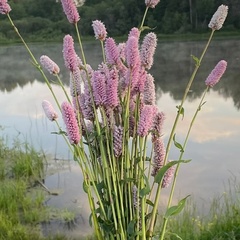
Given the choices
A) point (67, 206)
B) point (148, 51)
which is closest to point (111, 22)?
point (67, 206)

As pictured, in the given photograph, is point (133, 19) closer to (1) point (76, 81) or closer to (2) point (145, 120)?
(1) point (76, 81)

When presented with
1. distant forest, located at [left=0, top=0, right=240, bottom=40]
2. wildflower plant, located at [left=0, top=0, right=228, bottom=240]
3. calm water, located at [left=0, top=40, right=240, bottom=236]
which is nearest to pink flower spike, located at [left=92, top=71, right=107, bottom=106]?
wildflower plant, located at [left=0, top=0, right=228, bottom=240]

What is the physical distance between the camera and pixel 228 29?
17.8m

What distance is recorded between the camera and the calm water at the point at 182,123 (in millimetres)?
3500

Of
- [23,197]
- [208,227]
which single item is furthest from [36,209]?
[208,227]

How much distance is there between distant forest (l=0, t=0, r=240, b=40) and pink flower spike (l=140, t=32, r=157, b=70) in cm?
1647

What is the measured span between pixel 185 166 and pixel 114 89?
2916mm

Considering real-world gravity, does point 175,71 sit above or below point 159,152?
above

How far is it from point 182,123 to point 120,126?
3986 millimetres

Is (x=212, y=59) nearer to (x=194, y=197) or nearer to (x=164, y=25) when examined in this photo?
(x=194, y=197)

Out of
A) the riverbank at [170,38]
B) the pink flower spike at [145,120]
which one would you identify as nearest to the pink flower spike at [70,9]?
the pink flower spike at [145,120]

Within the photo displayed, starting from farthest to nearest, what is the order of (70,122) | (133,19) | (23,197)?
(133,19) < (23,197) < (70,122)

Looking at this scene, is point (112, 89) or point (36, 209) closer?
point (112, 89)

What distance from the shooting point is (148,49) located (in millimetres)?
1021
